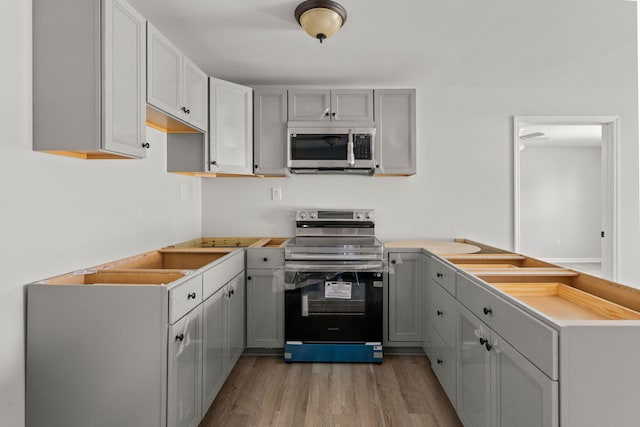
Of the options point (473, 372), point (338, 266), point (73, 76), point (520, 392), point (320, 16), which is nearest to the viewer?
point (520, 392)

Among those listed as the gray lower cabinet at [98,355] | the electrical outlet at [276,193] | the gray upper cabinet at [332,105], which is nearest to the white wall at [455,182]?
the electrical outlet at [276,193]

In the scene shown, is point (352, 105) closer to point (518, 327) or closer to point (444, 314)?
point (444, 314)

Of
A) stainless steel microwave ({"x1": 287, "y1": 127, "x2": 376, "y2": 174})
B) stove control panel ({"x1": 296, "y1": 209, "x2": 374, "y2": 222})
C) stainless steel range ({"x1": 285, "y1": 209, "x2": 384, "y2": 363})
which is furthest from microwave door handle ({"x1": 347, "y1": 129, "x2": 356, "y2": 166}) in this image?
stainless steel range ({"x1": 285, "y1": 209, "x2": 384, "y2": 363})

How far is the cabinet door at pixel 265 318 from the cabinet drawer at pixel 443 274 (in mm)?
1145

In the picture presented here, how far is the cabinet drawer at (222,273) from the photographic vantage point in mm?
1903

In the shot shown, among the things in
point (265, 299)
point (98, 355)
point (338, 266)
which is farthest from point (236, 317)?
point (98, 355)

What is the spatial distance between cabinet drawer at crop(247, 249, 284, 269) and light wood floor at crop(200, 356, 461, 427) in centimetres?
73

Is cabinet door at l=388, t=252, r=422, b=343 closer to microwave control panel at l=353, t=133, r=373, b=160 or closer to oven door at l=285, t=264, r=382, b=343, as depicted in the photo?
oven door at l=285, t=264, r=382, b=343

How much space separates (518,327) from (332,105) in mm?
2188

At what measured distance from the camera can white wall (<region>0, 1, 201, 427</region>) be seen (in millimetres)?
1309

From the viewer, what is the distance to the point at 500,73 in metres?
2.83

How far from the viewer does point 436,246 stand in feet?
9.20

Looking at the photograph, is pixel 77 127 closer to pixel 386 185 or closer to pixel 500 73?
pixel 386 185

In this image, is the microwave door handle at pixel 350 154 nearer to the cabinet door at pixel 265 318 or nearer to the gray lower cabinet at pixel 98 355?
the cabinet door at pixel 265 318
